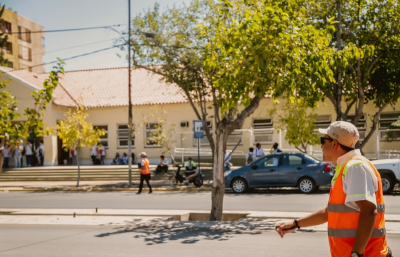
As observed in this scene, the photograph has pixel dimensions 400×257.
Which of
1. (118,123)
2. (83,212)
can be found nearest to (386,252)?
(83,212)

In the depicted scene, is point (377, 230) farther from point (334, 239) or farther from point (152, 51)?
point (152, 51)

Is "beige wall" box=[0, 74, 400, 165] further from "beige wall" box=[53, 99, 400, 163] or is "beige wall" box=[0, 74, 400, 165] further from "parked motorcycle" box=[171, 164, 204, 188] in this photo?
"parked motorcycle" box=[171, 164, 204, 188]

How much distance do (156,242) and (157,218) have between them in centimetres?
328

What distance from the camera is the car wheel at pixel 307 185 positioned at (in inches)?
782

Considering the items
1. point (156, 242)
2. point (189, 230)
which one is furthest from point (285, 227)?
point (189, 230)

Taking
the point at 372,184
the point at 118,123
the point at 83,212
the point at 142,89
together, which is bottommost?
the point at 83,212

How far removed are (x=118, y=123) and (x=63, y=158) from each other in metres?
4.97

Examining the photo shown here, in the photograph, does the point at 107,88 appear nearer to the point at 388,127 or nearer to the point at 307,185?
the point at 388,127

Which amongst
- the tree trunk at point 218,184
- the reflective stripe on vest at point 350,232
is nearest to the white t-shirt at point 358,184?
the reflective stripe on vest at point 350,232

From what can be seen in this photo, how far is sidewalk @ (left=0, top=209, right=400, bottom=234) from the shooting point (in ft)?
37.4

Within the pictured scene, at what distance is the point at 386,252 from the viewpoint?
3.39m

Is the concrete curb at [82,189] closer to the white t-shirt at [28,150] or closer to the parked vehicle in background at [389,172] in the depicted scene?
the parked vehicle in background at [389,172]

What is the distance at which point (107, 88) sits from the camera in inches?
1532

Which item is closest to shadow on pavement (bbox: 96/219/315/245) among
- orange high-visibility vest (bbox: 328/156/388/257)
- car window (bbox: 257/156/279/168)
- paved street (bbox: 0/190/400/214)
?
paved street (bbox: 0/190/400/214)
